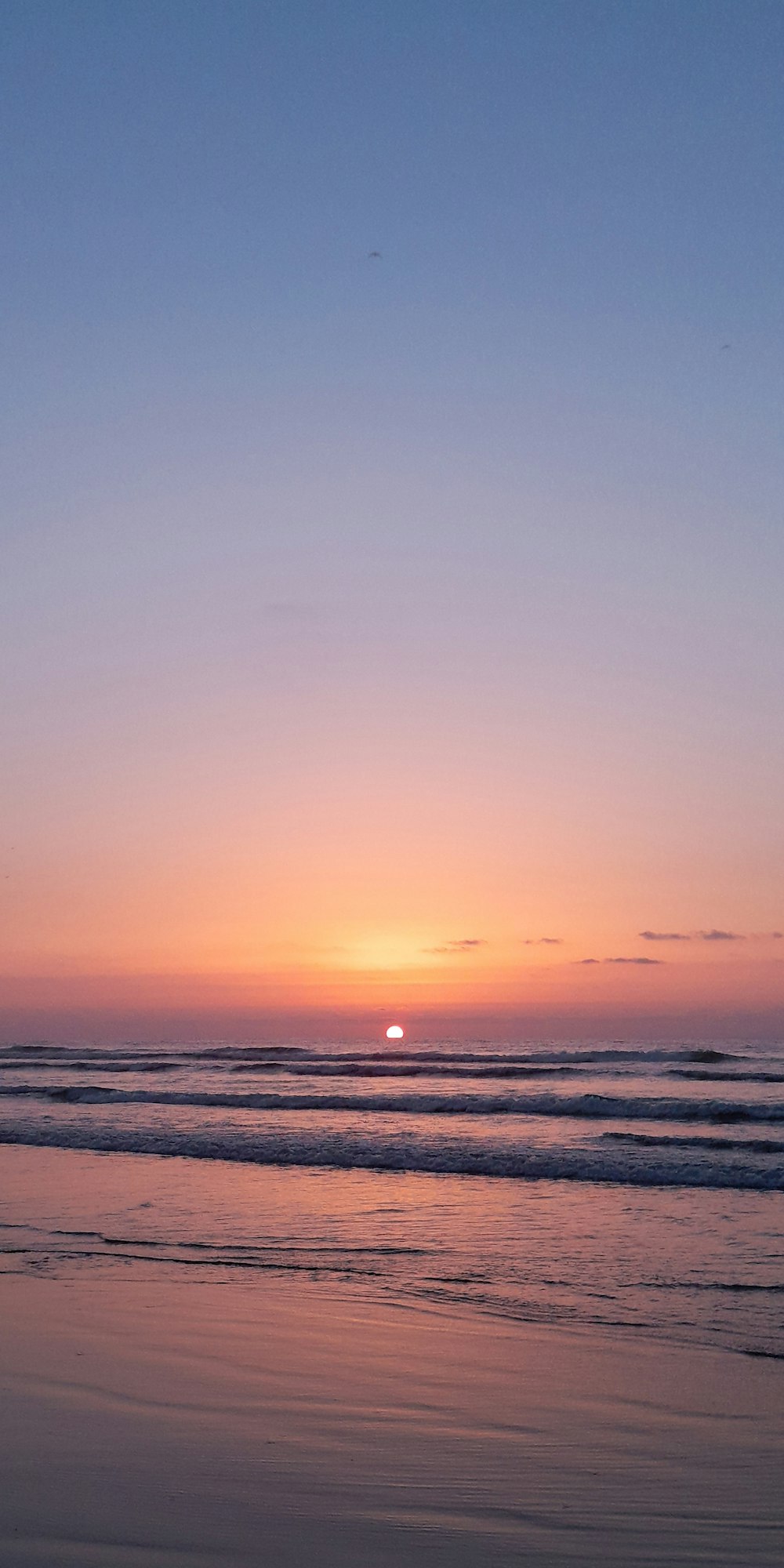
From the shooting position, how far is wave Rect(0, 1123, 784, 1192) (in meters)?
14.9

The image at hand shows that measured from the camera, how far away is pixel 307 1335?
7.67m

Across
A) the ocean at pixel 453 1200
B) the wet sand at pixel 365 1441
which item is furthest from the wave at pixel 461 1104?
the wet sand at pixel 365 1441

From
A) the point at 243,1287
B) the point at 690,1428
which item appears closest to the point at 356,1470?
the point at 690,1428

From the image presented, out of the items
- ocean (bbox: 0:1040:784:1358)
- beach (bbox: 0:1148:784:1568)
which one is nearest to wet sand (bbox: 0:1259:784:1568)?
beach (bbox: 0:1148:784:1568)

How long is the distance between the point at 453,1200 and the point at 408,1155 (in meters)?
3.68

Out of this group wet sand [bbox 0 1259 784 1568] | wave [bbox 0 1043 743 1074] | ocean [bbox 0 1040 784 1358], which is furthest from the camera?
wave [bbox 0 1043 743 1074]

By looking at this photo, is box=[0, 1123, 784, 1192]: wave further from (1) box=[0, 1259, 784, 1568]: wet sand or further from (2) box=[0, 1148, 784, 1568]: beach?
(1) box=[0, 1259, 784, 1568]: wet sand

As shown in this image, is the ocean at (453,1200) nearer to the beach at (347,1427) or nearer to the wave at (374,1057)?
the beach at (347,1427)

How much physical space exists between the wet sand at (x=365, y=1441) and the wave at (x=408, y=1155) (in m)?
7.52

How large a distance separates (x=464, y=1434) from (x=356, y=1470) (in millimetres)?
744

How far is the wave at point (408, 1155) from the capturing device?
1491cm

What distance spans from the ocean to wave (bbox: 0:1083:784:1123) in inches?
4.5

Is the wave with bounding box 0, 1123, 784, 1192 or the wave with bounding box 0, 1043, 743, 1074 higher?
the wave with bounding box 0, 1123, 784, 1192

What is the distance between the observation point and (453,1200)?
13.2 meters
